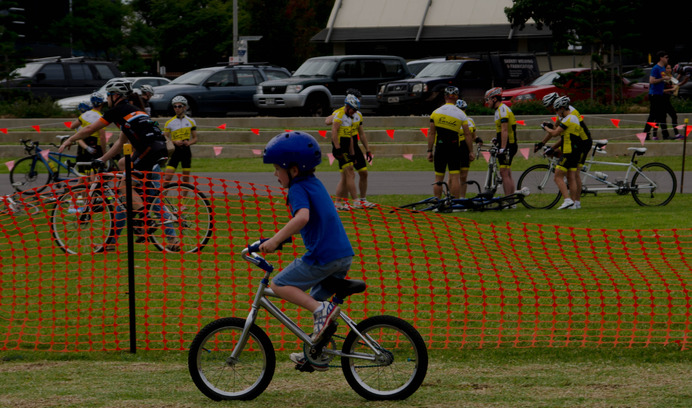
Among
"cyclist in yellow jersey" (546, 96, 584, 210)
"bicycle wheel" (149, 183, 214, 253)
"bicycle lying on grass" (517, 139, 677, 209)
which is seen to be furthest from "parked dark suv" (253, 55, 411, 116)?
"bicycle wheel" (149, 183, 214, 253)

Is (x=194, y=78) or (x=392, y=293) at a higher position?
(x=194, y=78)

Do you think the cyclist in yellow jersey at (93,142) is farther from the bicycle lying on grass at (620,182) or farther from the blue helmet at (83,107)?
the bicycle lying on grass at (620,182)

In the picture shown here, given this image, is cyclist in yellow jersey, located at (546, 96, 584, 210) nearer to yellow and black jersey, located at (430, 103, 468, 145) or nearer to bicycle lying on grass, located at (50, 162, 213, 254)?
yellow and black jersey, located at (430, 103, 468, 145)

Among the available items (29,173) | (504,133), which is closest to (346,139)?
(504,133)

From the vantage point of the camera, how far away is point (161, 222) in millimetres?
9828

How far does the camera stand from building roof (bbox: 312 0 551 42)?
47.2 meters

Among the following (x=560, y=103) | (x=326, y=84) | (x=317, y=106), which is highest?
(x=326, y=84)

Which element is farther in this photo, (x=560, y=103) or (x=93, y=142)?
(x=93, y=142)

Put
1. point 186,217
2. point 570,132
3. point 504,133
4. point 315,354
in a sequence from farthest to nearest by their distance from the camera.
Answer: point 504,133, point 570,132, point 186,217, point 315,354

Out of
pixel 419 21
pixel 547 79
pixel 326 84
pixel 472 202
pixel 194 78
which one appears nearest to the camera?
pixel 472 202

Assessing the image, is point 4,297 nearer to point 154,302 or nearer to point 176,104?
point 154,302

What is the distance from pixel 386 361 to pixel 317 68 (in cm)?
2296

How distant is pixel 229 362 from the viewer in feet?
18.3

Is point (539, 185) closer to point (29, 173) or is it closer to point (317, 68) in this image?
point (29, 173)
